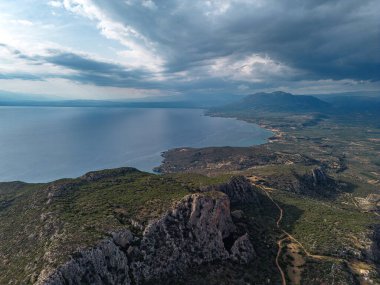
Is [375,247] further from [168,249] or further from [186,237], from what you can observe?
[168,249]

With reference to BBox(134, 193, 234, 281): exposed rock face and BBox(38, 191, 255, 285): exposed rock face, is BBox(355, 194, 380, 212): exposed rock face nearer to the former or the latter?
BBox(38, 191, 255, 285): exposed rock face

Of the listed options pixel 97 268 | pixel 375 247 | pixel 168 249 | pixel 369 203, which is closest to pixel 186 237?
pixel 168 249

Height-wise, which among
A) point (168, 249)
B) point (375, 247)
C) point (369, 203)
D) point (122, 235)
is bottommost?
point (369, 203)

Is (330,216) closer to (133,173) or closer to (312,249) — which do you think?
(312,249)

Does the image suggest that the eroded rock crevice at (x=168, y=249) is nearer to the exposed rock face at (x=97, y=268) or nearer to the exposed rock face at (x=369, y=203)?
the exposed rock face at (x=97, y=268)

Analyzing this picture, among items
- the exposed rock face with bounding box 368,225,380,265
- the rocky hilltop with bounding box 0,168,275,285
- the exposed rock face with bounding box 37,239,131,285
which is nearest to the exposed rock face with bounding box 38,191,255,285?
the exposed rock face with bounding box 37,239,131,285

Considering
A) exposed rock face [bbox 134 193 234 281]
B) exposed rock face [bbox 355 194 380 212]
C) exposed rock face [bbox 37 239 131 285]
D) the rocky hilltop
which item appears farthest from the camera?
exposed rock face [bbox 355 194 380 212]

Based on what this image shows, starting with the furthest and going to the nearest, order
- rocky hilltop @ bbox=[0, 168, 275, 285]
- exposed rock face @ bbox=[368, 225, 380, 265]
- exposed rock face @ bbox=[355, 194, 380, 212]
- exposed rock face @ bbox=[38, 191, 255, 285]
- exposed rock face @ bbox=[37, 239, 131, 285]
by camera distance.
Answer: exposed rock face @ bbox=[355, 194, 380, 212], exposed rock face @ bbox=[368, 225, 380, 265], exposed rock face @ bbox=[38, 191, 255, 285], rocky hilltop @ bbox=[0, 168, 275, 285], exposed rock face @ bbox=[37, 239, 131, 285]

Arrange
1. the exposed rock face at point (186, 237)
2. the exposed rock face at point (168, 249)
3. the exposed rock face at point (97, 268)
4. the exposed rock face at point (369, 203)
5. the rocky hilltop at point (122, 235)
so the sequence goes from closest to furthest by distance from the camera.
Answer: the exposed rock face at point (97, 268) → the rocky hilltop at point (122, 235) → the exposed rock face at point (168, 249) → the exposed rock face at point (186, 237) → the exposed rock face at point (369, 203)

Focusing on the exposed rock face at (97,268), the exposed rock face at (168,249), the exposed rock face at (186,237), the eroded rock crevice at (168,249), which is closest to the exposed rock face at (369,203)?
the eroded rock crevice at (168,249)
